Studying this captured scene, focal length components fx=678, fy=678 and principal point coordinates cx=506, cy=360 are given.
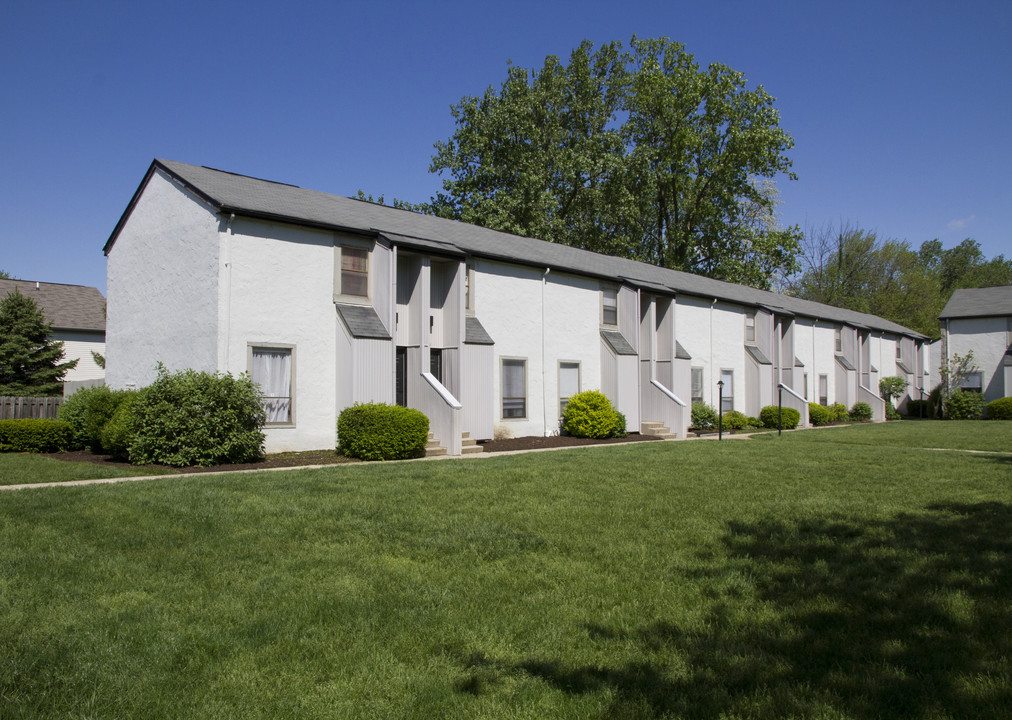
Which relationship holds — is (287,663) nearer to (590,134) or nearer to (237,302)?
(237,302)

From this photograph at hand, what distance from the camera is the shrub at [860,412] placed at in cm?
3728

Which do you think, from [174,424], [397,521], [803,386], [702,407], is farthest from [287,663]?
[803,386]

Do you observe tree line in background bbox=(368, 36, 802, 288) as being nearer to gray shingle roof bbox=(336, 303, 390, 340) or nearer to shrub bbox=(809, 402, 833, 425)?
shrub bbox=(809, 402, 833, 425)

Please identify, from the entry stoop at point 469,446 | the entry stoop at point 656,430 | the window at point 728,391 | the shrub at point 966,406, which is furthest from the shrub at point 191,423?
the shrub at point 966,406

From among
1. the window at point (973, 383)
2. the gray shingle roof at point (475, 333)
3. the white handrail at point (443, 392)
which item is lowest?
the white handrail at point (443, 392)

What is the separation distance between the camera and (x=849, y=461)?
13195 millimetres

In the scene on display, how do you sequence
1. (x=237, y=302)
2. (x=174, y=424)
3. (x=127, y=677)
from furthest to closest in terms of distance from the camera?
(x=237, y=302), (x=174, y=424), (x=127, y=677)

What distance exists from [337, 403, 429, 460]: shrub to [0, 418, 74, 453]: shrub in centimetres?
728

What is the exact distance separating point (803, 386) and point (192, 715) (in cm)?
3480

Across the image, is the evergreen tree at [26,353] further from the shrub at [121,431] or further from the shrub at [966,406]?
the shrub at [966,406]

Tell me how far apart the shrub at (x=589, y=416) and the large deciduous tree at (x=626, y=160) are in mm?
17170

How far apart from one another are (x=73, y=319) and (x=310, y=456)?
24.9 meters

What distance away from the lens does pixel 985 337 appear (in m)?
42.2

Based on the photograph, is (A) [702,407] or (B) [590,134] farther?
(B) [590,134]
